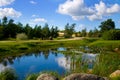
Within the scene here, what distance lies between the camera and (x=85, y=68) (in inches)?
872

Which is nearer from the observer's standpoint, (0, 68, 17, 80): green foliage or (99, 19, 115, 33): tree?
(0, 68, 17, 80): green foliage

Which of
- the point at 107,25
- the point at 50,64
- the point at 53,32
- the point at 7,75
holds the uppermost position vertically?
the point at 107,25

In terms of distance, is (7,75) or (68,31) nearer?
(7,75)

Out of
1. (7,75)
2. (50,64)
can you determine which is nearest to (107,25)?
(50,64)

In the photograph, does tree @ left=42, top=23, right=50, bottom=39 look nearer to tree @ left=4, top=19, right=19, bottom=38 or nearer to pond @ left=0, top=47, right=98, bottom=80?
tree @ left=4, top=19, right=19, bottom=38

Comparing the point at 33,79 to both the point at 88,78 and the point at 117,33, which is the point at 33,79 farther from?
the point at 117,33

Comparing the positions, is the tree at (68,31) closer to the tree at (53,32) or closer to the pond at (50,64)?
the tree at (53,32)

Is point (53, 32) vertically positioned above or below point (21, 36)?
above

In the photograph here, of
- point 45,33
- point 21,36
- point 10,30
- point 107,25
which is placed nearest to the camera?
point 21,36

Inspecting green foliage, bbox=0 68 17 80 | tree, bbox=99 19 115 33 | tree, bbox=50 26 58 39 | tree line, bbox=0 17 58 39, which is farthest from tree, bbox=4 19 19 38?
green foliage, bbox=0 68 17 80

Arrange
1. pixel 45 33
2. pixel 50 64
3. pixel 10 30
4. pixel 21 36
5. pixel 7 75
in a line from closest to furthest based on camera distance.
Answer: pixel 7 75, pixel 50 64, pixel 21 36, pixel 10 30, pixel 45 33

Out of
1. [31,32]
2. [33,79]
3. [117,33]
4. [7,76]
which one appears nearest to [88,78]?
[33,79]

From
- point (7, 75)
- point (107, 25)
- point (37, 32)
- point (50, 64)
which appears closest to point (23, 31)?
point (37, 32)

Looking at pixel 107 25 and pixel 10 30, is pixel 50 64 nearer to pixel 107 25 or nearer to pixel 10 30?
pixel 10 30
